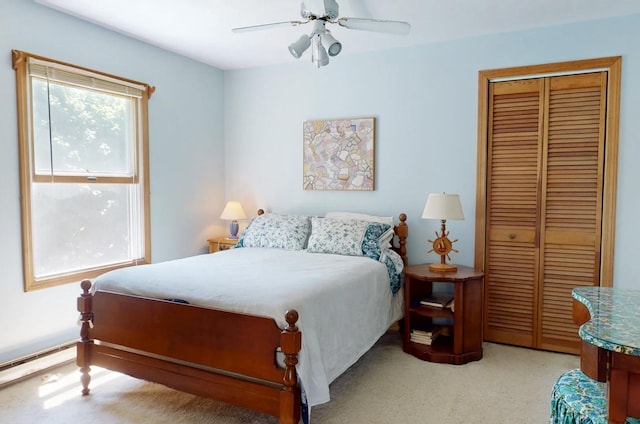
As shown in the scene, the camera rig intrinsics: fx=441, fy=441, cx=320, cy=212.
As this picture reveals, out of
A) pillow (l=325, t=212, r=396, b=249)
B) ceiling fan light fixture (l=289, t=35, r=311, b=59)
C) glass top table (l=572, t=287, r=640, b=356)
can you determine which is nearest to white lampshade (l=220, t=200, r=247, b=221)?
pillow (l=325, t=212, r=396, b=249)

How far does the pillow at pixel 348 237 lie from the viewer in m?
3.54

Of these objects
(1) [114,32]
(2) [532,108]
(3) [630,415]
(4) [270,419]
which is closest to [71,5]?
(1) [114,32]

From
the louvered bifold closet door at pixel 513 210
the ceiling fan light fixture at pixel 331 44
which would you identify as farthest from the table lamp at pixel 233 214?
the louvered bifold closet door at pixel 513 210

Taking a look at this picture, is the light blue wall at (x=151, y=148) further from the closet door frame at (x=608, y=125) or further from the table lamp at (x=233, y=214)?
the closet door frame at (x=608, y=125)

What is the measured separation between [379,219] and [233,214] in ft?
4.92

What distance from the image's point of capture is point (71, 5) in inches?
121

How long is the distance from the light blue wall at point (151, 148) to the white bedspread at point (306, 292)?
29.4 inches

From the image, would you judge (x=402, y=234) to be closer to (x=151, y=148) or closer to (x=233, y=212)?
(x=233, y=212)

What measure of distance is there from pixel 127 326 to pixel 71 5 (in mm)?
2246

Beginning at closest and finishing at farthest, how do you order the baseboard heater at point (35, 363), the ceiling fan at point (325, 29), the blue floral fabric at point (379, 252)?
the ceiling fan at point (325, 29), the baseboard heater at point (35, 363), the blue floral fabric at point (379, 252)

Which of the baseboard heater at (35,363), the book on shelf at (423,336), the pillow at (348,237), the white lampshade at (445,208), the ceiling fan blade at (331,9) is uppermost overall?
the ceiling fan blade at (331,9)

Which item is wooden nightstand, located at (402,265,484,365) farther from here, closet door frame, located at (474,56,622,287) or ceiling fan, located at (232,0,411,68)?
ceiling fan, located at (232,0,411,68)

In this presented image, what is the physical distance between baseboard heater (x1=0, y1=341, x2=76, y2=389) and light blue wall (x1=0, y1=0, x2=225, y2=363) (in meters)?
0.06

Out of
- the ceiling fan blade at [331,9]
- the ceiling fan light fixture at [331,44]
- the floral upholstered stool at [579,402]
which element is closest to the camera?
the floral upholstered stool at [579,402]
